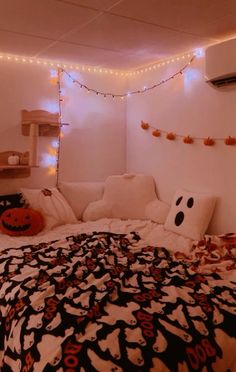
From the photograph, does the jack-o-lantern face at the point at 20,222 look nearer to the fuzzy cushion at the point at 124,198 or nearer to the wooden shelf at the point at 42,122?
the fuzzy cushion at the point at 124,198

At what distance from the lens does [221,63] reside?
8.63 ft

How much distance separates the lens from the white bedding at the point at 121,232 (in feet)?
8.85

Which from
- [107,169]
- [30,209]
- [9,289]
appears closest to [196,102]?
[107,169]

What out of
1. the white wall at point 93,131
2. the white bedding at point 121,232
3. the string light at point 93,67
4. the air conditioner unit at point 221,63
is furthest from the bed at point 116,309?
the string light at point 93,67

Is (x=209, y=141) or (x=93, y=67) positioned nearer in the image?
(x=209, y=141)

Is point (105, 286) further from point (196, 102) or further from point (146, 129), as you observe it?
point (146, 129)

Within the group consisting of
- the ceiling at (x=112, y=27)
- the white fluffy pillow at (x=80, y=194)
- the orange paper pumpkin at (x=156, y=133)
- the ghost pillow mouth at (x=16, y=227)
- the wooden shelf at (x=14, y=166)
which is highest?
the ceiling at (x=112, y=27)

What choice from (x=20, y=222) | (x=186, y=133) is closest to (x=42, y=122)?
(x=20, y=222)

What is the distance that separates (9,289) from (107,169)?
2315 millimetres

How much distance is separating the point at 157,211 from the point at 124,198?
36cm

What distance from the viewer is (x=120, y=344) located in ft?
4.28

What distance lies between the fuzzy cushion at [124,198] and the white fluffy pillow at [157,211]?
0.05m

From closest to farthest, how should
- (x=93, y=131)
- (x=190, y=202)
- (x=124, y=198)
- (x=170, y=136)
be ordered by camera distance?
(x=190, y=202)
(x=170, y=136)
(x=124, y=198)
(x=93, y=131)

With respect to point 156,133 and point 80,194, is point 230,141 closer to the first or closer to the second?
point 156,133
